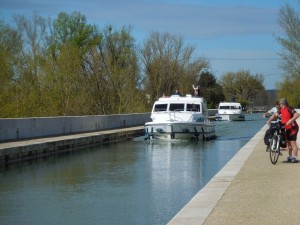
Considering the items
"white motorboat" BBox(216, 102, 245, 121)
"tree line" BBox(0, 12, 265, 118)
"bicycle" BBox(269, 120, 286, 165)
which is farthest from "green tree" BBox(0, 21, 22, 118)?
"white motorboat" BBox(216, 102, 245, 121)

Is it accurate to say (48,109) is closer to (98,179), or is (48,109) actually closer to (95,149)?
(95,149)

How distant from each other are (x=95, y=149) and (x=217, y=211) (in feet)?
63.4

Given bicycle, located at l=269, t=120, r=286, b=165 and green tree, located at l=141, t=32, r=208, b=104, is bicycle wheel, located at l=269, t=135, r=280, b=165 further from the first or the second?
green tree, located at l=141, t=32, r=208, b=104

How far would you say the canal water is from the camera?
35.0 ft

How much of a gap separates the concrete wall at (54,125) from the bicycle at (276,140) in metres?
12.4

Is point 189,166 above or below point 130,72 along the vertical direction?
below

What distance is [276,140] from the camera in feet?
53.9

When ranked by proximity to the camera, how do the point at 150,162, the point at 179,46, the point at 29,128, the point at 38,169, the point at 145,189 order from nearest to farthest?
1. the point at 145,189
2. the point at 38,169
3. the point at 150,162
4. the point at 29,128
5. the point at 179,46

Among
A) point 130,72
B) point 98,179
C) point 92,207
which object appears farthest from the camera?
point 130,72

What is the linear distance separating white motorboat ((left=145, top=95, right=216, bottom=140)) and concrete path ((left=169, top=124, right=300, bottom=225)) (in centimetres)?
1697

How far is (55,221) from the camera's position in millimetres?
10227

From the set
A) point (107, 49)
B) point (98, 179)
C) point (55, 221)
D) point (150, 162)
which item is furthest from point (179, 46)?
point (55, 221)

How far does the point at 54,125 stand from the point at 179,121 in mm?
6997

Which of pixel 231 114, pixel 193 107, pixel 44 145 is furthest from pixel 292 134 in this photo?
pixel 231 114
